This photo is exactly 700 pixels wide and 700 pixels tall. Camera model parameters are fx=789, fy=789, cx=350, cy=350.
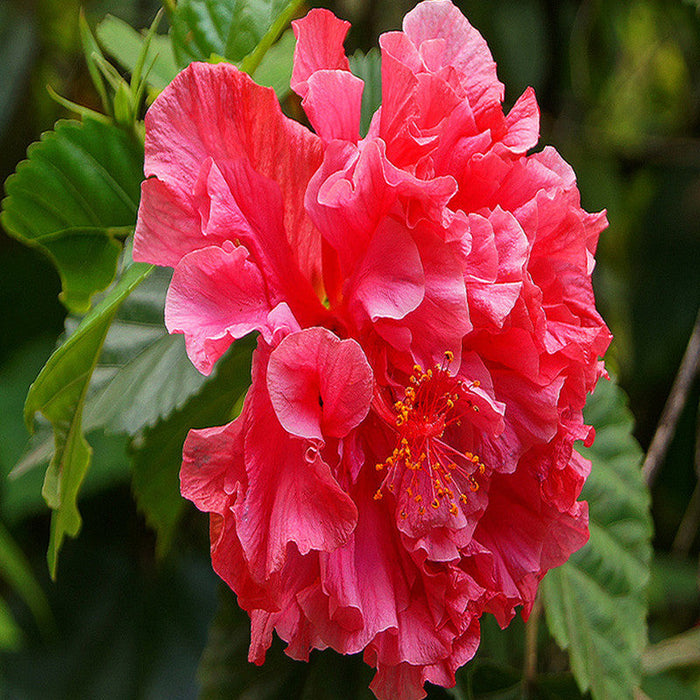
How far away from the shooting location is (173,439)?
68 centimetres

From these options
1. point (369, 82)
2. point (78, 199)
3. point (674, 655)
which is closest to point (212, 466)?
point (78, 199)

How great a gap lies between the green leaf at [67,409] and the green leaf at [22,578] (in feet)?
1.91

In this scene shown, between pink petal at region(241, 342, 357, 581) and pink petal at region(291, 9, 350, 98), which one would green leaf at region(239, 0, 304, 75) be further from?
pink petal at region(241, 342, 357, 581)

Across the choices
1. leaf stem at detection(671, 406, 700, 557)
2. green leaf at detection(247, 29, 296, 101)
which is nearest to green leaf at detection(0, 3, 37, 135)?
green leaf at detection(247, 29, 296, 101)

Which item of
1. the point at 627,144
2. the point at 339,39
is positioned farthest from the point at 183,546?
the point at 627,144

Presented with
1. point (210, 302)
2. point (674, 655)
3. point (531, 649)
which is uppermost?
point (210, 302)

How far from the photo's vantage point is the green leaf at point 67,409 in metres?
0.48

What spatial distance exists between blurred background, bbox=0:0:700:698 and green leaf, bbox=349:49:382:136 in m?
0.50

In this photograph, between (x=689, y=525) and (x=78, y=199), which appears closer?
(x=78, y=199)

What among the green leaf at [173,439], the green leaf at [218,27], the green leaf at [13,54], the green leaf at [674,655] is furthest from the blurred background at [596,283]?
the green leaf at [218,27]

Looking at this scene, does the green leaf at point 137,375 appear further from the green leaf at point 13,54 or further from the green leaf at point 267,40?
the green leaf at point 13,54

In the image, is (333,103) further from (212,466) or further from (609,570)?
(609,570)

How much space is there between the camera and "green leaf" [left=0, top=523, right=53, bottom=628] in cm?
103

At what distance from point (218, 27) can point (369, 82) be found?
15 centimetres
